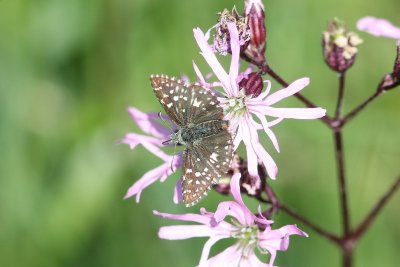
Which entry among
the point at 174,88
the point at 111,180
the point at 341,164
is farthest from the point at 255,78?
the point at 111,180

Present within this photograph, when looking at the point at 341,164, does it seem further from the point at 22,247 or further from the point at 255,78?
the point at 22,247

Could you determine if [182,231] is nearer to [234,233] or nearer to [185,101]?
[234,233]

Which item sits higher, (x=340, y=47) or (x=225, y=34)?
(x=225, y=34)

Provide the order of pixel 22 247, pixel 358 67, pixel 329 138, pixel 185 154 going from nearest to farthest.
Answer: pixel 185 154 → pixel 22 247 → pixel 329 138 → pixel 358 67

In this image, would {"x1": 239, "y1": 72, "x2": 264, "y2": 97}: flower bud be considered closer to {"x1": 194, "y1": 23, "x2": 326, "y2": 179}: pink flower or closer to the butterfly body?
{"x1": 194, "y1": 23, "x2": 326, "y2": 179}: pink flower

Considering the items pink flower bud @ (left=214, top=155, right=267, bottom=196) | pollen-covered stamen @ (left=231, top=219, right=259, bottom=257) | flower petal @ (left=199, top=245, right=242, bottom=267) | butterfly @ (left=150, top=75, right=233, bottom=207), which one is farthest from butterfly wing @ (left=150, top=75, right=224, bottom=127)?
flower petal @ (left=199, top=245, right=242, bottom=267)

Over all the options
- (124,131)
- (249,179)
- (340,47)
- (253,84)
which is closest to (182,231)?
(249,179)
